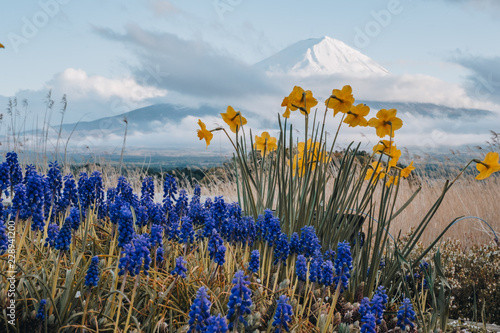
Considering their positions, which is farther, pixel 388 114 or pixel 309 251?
pixel 388 114

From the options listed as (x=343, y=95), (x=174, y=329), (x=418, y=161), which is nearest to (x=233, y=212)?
(x=174, y=329)

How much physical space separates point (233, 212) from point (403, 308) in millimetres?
1347

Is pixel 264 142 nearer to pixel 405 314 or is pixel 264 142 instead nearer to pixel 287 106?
pixel 287 106

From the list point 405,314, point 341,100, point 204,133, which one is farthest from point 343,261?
point 204,133

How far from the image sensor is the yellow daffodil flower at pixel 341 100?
3586 millimetres

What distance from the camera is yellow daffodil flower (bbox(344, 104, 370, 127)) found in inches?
145

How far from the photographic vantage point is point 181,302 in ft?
8.59

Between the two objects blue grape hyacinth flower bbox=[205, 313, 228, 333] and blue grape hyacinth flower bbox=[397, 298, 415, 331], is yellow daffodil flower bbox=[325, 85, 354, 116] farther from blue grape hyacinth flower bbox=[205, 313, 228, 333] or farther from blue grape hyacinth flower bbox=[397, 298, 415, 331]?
blue grape hyacinth flower bbox=[205, 313, 228, 333]

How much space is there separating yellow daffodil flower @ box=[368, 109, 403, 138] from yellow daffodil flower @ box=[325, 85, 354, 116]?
0.75 ft

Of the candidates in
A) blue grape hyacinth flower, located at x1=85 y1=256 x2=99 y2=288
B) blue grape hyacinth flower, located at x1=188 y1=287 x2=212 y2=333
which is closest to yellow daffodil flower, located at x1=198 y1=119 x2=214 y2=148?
blue grape hyacinth flower, located at x1=85 y1=256 x2=99 y2=288

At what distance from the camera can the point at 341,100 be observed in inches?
143

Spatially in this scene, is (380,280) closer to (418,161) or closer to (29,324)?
(29,324)

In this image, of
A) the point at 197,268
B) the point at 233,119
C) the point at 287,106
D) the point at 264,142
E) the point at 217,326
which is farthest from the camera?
the point at 264,142

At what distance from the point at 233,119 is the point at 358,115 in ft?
Answer: 3.50
